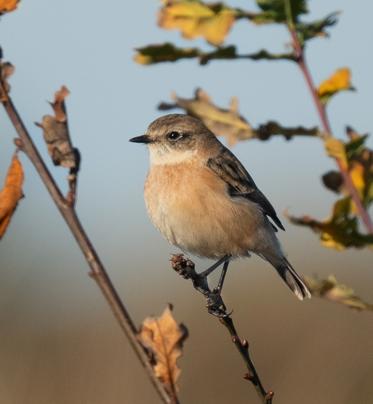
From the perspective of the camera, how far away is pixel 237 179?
6582 millimetres

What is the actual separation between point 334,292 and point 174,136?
533cm

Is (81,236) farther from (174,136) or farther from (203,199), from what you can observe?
(174,136)

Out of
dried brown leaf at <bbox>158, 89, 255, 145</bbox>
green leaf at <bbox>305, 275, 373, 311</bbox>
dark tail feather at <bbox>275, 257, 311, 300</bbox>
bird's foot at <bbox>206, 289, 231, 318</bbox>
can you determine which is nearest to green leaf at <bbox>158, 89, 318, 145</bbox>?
dried brown leaf at <bbox>158, 89, 255, 145</bbox>

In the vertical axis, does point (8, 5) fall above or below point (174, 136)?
below

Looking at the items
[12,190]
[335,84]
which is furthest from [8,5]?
[335,84]

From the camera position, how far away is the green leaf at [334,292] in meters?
1.72

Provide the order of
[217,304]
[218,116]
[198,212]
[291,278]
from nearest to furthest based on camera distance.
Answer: [218,116] < [217,304] < [198,212] < [291,278]

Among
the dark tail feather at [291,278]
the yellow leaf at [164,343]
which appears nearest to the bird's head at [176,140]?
the dark tail feather at [291,278]

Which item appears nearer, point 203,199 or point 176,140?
point 203,199

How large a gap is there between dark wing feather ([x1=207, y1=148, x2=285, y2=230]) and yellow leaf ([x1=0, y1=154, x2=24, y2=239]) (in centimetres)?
446

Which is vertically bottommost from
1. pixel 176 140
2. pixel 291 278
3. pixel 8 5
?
pixel 291 278

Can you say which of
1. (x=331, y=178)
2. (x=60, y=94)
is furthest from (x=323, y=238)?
(x=60, y=94)

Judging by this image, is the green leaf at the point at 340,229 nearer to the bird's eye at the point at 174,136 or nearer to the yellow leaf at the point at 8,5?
the yellow leaf at the point at 8,5

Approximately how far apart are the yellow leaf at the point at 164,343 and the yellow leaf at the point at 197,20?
22.7 inches
